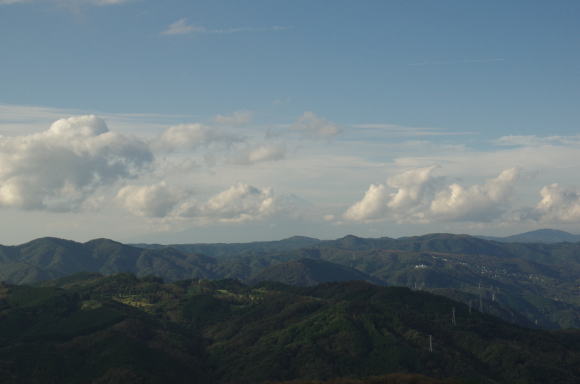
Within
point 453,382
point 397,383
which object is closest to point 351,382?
point 397,383

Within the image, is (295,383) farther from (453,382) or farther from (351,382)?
(453,382)

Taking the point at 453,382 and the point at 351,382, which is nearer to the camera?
the point at 453,382

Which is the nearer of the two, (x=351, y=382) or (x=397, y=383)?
(x=397, y=383)

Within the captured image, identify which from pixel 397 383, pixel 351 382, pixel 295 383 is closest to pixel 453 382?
pixel 397 383

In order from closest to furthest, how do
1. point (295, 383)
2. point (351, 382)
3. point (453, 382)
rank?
point (453, 382)
point (351, 382)
point (295, 383)

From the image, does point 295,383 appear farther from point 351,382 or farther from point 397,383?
point 397,383

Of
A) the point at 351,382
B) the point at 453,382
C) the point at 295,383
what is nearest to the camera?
the point at 453,382

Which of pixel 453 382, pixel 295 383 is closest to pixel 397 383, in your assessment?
pixel 453 382

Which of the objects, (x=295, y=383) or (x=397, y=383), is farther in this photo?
(x=295, y=383)

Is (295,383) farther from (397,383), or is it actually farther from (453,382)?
(453,382)
